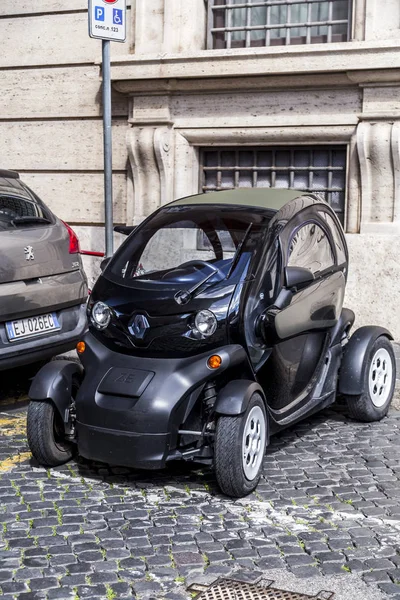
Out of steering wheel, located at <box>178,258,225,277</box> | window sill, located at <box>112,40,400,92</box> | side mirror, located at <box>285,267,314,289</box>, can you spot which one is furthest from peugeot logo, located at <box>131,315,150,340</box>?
window sill, located at <box>112,40,400,92</box>

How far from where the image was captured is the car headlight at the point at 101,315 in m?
5.46

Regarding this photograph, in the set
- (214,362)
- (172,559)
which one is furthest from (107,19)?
(172,559)

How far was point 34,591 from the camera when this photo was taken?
379 cm

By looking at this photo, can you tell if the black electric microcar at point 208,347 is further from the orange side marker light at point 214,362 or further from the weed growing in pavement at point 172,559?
the weed growing in pavement at point 172,559

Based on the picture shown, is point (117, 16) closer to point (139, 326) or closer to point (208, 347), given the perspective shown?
point (139, 326)

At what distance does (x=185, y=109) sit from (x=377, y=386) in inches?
186

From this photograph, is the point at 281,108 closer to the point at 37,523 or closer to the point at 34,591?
the point at 37,523

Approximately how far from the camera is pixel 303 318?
5742 mm

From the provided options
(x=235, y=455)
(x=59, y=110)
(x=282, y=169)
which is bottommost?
(x=235, y=455)

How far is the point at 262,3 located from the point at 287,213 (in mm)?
5263

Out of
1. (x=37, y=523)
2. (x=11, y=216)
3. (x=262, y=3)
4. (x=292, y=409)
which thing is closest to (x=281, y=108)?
(x=262, y=3)

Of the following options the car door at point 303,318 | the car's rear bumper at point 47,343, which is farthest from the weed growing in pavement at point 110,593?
the car's rear bumper at point 47,343

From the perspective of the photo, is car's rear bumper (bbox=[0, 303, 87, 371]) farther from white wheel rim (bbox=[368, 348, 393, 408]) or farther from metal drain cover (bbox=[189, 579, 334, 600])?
metal drain cover (bbox=[189, 579, 334, 600])

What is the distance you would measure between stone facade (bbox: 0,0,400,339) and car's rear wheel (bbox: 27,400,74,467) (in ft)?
15.6
